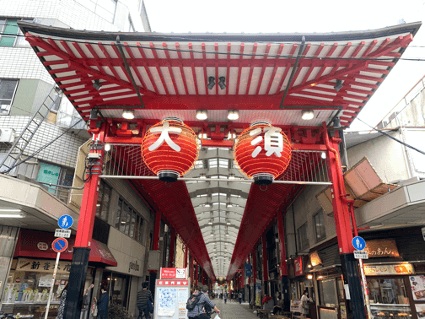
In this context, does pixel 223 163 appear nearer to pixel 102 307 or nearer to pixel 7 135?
pixel 102 307

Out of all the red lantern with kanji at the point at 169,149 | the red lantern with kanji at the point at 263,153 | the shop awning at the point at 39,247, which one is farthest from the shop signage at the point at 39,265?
the red lantern with kanji at the point at 263,153

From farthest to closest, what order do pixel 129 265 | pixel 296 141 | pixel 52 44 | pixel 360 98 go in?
1. pixel 129 265
2. pixel 296 141
3. pixel 360 98
4. pixel 52 44

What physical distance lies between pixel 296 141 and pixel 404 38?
3.97m

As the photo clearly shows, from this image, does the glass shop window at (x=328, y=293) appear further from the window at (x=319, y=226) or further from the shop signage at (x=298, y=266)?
the shop signage at (x=298, y=266)

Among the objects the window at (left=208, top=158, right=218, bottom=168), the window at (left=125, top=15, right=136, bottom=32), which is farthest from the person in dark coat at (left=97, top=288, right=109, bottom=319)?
the window at (left=125, top=15, right=136, bottom=32)

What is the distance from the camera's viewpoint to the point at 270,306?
64.8ft

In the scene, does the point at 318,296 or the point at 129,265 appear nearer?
the point at 318,296

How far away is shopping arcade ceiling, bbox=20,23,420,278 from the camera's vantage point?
6266mm

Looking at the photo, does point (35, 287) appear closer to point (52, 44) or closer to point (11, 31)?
point (52, 44)

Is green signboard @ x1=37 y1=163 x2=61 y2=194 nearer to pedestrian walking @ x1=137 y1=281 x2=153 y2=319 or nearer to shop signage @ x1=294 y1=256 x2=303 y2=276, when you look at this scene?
pedestrian walking @ x1=137 y1=281 x2=153 y2=319

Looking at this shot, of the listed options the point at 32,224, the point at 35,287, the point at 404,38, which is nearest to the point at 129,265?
the point at 35,287

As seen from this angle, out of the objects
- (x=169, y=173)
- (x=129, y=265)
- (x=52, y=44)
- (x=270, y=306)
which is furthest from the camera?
(x=270, y=306)

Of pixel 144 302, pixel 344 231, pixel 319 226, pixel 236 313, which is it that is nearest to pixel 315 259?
pixel 319 226

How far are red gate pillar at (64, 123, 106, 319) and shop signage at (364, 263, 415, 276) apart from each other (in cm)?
838
